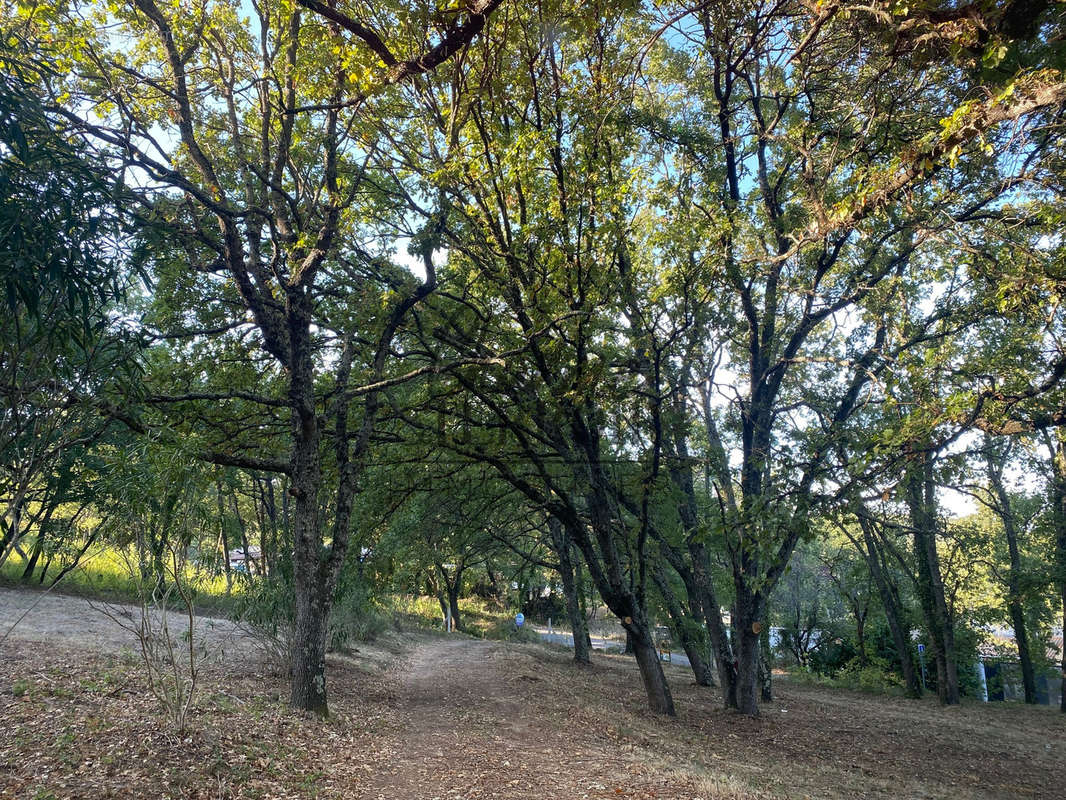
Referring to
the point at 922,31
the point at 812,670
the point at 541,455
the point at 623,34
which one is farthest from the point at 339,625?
the point at 812,670

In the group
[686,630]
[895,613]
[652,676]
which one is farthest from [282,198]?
[895,613]

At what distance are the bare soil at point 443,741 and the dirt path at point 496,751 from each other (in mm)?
37

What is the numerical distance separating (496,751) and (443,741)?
2.97 ft

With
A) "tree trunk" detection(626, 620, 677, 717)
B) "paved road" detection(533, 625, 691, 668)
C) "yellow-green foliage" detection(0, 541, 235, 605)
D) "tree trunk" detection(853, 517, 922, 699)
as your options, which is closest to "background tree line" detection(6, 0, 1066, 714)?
"tree trunk" detection(626, 620, 677, 717)

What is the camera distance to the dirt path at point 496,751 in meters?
6.08

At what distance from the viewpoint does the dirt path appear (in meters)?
6.08

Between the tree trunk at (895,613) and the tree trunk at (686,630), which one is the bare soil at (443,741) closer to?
the tree trunk at (686,630)

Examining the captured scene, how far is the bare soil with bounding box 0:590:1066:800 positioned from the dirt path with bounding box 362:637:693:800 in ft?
0.12

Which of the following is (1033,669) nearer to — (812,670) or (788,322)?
(812,670)

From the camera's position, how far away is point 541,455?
10.8m

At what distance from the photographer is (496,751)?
7.66 meters

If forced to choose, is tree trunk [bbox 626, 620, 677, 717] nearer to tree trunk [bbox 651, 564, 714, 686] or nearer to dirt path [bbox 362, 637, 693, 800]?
dirt path [bbox 362, 637, 693, 800]

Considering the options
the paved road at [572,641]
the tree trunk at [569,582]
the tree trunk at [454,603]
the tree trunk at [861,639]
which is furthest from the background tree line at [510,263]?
the paved road at [572,641]

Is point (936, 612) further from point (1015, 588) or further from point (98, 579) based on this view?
point (98, 579)
